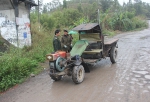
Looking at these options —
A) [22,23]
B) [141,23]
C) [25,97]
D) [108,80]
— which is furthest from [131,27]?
[25,97]

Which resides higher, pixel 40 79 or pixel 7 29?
pixel 7 29

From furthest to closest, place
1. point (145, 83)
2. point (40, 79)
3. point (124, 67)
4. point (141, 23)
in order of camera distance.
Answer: point (141, 23), point (124, 67), point (40, 79), point (145, 83)

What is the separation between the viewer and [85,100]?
15.9ft

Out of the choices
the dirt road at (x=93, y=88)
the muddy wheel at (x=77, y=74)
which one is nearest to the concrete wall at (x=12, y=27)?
the dirt road at (x=93, y=88)

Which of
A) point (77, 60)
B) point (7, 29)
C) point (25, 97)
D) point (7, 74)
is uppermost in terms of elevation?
point (7, 29)

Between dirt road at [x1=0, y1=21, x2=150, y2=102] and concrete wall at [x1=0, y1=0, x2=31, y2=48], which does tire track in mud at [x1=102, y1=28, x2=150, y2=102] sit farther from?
concrete wall at [x1=0, y1=0, x2=31, y2=48]

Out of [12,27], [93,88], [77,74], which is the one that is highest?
[12,27]

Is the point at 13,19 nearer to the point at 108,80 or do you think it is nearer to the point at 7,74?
the point at 7,74

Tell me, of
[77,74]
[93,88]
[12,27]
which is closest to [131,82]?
[93,88]

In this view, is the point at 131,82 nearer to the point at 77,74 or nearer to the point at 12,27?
the point at 77,74

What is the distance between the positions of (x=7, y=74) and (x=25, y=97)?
61.4 inches

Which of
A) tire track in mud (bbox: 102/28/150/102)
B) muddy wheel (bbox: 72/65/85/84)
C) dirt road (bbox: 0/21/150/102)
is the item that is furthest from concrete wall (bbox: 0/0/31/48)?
tire track in mud (bbox: 102/28/150/102)

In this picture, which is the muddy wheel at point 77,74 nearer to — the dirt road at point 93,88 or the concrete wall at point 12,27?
the dirt road at point 93,88

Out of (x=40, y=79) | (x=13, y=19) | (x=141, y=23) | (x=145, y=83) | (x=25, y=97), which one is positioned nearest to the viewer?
(x=25, y=97)
